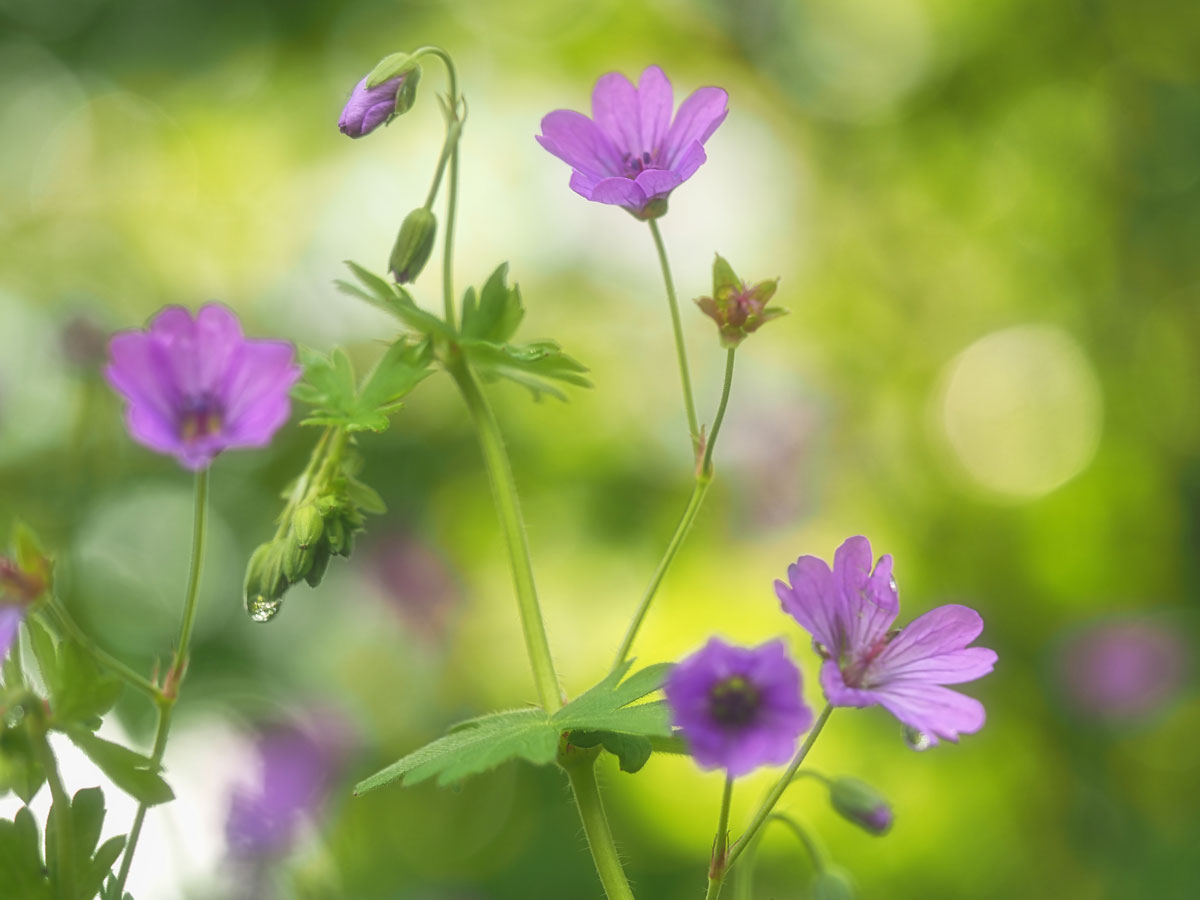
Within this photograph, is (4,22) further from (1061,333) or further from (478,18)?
(1061,333)

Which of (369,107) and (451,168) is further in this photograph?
(369,107)

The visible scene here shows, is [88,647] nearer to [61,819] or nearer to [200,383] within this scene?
[61,819]

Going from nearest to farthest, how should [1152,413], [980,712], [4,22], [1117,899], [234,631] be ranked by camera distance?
[980,712] < [1117,899] < [234,631] < [1152,413] < [4,22]

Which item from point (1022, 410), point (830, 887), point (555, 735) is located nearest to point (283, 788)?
point (830, 887)

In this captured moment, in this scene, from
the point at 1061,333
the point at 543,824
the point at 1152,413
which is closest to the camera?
the point at 543,824

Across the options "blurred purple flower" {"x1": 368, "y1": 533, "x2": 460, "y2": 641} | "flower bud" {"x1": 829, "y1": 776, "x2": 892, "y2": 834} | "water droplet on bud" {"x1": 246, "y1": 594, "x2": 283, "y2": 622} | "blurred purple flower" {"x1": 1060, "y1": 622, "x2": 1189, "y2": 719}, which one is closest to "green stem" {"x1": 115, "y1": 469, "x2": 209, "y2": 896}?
"water droplet on bud" {"x1": 246, "y1": 594, "x2": 283, "y2": 622}

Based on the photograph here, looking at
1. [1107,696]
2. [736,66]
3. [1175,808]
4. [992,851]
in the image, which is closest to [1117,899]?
[992,851]
